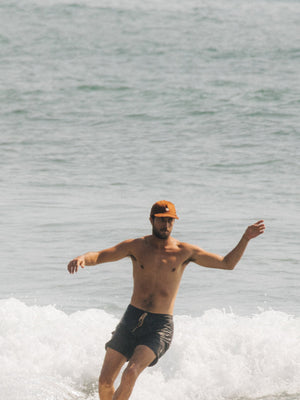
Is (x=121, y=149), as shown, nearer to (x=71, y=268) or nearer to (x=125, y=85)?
(x=125, y=85)

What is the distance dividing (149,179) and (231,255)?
1263 cm

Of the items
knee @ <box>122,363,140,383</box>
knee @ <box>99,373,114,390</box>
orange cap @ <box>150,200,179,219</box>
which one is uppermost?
orange cap @ <box>150,200,179,219</box>

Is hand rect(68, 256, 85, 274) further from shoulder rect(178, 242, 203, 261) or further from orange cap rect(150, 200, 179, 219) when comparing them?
shoulder rect(178, 242, 203, 261)

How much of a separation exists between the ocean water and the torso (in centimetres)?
191

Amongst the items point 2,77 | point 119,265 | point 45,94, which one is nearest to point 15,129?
point 45,94

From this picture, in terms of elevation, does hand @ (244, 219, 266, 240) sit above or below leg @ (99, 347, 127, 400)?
above

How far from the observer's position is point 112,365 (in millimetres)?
6102

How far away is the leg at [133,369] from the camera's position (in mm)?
5848

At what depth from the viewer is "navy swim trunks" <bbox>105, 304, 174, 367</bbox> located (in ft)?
20.2

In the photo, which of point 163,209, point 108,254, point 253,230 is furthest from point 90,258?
point 253,230

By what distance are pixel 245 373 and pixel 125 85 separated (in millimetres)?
23331

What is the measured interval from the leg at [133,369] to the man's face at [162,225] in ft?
3.00

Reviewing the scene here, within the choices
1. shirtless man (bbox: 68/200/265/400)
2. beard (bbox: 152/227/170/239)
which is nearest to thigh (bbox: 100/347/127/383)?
shirtless man (bbox: 68/200/265/400)

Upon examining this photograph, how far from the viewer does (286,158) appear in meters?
20.3
